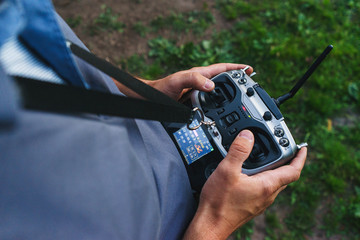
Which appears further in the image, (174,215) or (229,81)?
(229,81)

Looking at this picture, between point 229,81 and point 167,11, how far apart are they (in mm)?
1678

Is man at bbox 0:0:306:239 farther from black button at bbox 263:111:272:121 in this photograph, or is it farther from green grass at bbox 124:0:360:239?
green grass at bbox 124:0:360:239

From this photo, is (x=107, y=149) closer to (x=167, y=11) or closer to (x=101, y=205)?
(x=101, y=205)

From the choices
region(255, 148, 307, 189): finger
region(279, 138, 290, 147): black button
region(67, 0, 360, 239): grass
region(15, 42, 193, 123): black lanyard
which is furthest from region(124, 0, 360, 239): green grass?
region(15, 42, 193, 123): black lanyard

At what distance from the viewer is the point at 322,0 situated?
8.43 ft

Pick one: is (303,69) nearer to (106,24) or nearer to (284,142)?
(284,142)

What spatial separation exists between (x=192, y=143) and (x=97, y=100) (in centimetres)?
57

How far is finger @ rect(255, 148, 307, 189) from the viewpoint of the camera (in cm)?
101

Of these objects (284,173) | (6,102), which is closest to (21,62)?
(6,102)

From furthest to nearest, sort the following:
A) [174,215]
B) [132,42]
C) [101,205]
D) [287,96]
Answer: [132,42]
[287,96]
[174,215]
[101,205]

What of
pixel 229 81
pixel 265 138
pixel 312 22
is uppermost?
pixel 312 22

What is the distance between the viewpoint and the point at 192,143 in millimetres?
1086

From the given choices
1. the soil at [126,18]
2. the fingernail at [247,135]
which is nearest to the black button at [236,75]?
the fingernail at [247,135]

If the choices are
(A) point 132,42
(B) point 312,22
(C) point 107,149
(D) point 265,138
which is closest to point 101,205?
(C) point 107,149
